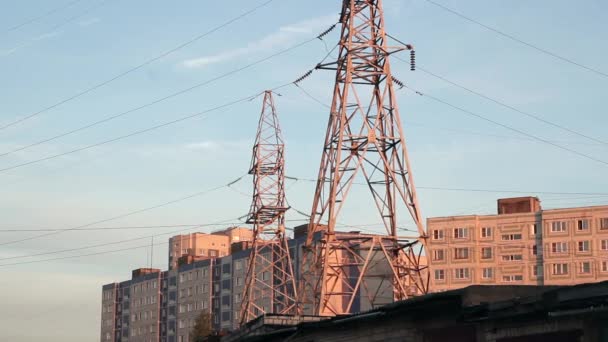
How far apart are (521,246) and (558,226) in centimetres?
551

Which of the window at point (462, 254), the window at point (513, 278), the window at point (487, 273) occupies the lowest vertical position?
the window at point (513, 278)

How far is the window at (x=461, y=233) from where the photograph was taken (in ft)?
462

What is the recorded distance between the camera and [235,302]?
189m

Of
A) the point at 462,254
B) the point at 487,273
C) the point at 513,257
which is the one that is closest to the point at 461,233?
the point at 462,254

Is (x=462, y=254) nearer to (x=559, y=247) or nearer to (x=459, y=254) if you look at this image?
(x=459, y=254)

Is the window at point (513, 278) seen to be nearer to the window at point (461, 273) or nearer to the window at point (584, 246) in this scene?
the window at point (461, 273)

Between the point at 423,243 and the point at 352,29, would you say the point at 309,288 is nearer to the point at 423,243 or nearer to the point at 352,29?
the point at 423,243

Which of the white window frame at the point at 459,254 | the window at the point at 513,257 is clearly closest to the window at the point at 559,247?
the window at the point at 513,257

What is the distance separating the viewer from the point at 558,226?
136 m

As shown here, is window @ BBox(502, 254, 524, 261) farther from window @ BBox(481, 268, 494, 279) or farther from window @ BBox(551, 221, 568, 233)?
window @ BBox(551, 221, 568, 233)

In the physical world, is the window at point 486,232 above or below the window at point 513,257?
above

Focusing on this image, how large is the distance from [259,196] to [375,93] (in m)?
42.3

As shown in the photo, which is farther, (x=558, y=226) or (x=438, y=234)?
(x=438, y=234)

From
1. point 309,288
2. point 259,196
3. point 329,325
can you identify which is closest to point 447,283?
point 259,196
